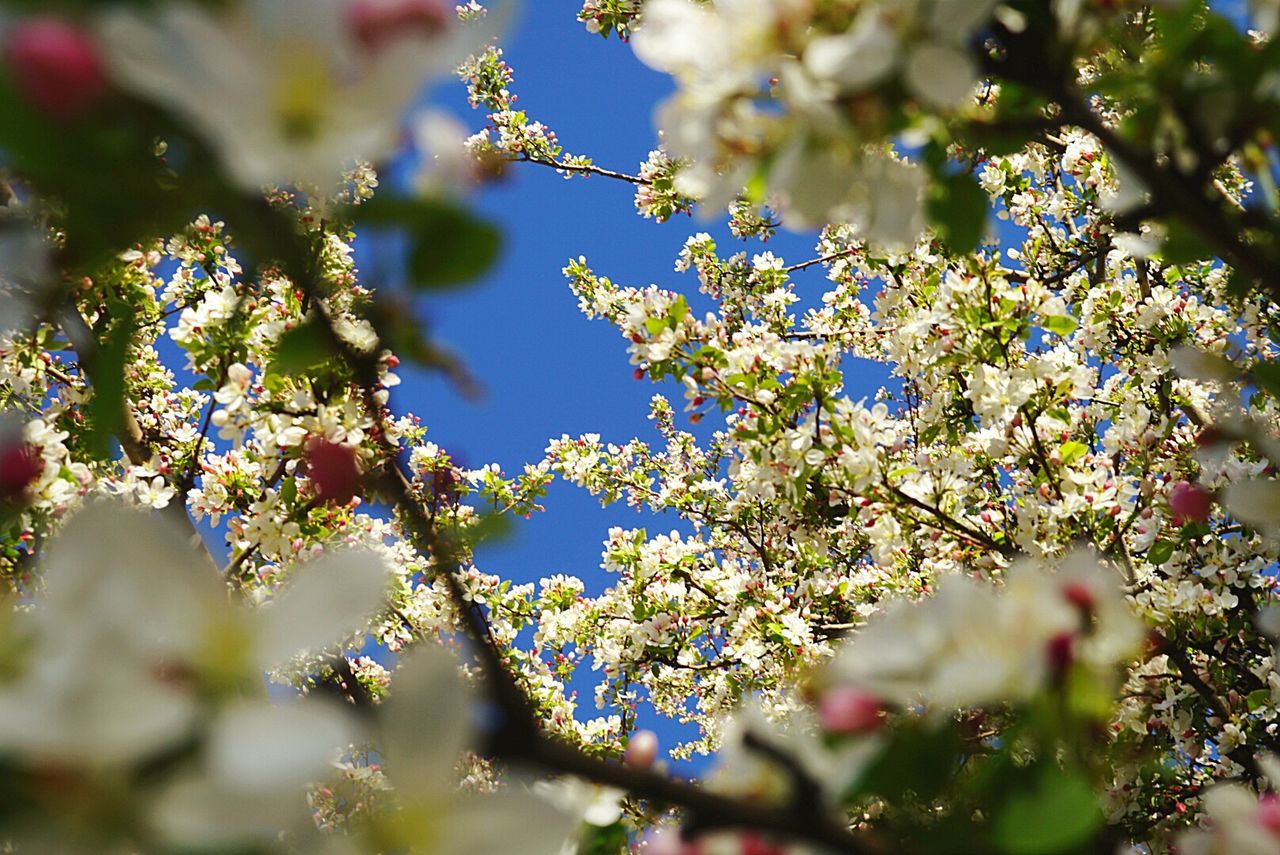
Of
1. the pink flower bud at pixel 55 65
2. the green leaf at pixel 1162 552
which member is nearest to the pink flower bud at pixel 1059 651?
the pink flower bud at pixel 55 65

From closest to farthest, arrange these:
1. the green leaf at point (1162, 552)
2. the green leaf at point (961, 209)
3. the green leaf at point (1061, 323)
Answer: the green leaf at point (961, 209), the green leaf at point (1061, 323), the green leaf at point (1162, 552)

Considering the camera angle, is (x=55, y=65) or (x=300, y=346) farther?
(x=300, y=346)

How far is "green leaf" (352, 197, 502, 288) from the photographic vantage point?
0.51 meters

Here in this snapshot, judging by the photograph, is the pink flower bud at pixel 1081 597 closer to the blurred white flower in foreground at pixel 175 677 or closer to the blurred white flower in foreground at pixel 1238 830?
the blurred white flower in foreground at pixel 1238 830

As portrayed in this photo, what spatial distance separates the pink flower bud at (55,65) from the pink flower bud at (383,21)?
13 centimetres

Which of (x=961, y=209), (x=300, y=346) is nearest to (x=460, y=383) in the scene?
(x=300, y=346)

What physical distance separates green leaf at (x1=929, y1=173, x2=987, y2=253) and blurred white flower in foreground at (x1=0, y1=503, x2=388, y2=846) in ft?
2.30

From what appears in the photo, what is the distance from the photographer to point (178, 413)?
415 cm

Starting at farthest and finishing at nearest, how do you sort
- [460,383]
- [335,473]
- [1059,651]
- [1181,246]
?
[1181,246] → [335,473] → [460,383] → [1059,651]

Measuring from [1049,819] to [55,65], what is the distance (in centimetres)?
67

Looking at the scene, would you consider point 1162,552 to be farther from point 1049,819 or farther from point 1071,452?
point 1049,819

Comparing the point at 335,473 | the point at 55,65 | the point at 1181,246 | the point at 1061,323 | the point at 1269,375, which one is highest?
the point at 1061,323

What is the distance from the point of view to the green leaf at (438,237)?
0.51 m

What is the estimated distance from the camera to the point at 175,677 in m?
0.44
